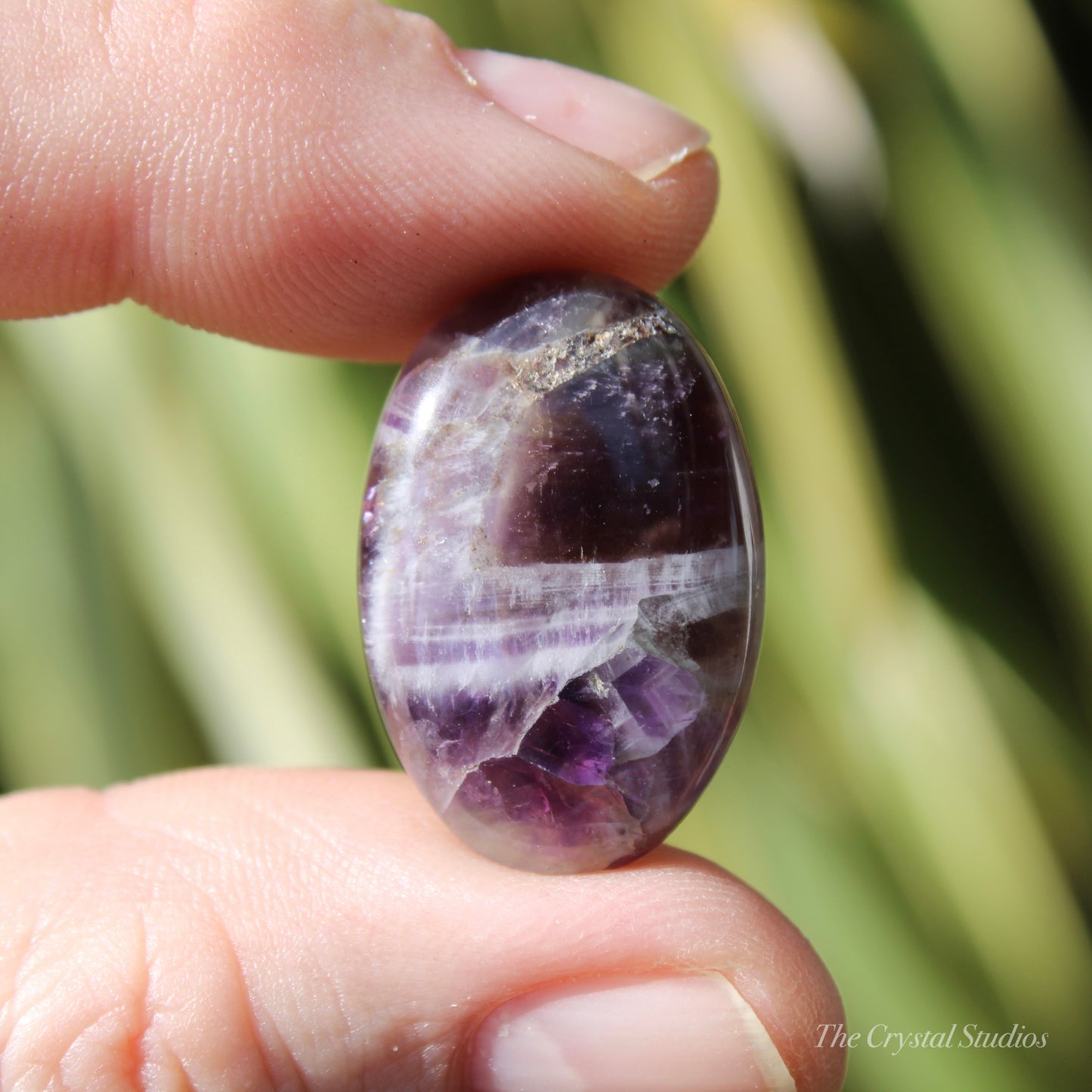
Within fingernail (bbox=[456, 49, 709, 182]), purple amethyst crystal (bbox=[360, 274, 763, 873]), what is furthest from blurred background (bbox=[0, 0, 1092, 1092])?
purple amethyst crystal (bbox=[360, 274, 763, 873])

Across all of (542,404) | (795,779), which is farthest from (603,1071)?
(795,779)

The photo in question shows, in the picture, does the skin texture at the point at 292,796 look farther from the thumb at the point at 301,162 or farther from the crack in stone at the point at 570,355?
the crack in stone at the point at 570,355

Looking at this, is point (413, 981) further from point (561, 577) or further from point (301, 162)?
point (301, 162)

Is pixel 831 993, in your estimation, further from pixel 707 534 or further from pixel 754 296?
pixel 754 296

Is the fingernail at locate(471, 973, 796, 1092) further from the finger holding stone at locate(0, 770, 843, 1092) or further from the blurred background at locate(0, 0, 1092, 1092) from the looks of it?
the blurred background at locate(0, 0, 1092, 1092)

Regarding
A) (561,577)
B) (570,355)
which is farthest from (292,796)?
(570,355)

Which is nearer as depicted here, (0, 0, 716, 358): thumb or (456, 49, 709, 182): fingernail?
(0, 0, 716, 358): thumb
